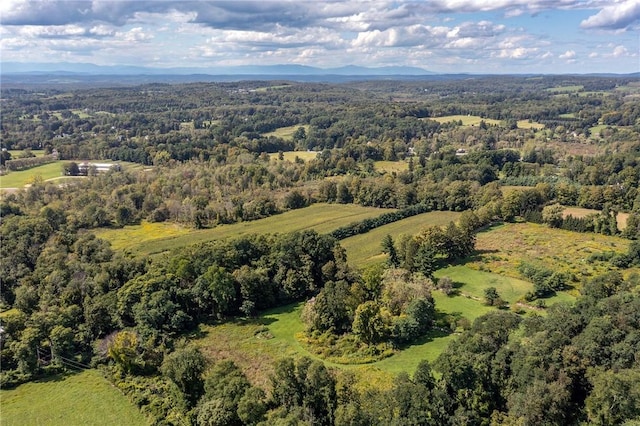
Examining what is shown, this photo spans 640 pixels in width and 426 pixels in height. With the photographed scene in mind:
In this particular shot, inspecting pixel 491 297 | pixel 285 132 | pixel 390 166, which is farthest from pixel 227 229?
pixel 285 132

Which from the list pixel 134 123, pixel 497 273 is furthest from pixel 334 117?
pixel 497 273

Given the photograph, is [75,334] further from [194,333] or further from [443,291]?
[443,291]

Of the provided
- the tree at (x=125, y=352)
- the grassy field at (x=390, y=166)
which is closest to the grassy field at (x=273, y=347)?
the tree at (x=125, y=352)

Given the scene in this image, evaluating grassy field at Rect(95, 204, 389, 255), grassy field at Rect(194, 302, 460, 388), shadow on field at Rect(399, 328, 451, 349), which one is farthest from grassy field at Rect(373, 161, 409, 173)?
shadow on field at Rect(399, 328, 451, 349)

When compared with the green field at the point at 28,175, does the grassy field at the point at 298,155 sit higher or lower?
higher

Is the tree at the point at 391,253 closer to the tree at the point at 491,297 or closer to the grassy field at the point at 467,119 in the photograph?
the tree at the point at 491,297
